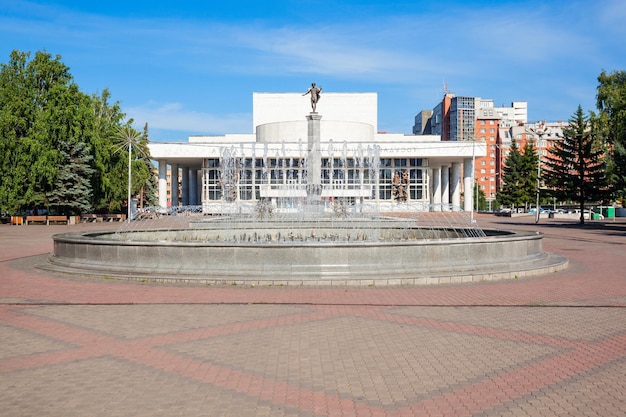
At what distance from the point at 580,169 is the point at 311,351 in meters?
43.5

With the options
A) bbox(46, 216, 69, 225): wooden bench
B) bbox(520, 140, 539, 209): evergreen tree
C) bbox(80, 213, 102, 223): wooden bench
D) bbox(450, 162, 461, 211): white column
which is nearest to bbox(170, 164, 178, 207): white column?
bbox(80, 213, 102, 223): wooden bench

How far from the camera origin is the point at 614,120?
38094 mm

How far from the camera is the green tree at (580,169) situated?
42.5 meters

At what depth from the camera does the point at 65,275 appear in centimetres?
1243

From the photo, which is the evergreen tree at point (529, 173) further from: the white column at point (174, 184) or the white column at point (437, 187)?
the white column at point (174, 184)

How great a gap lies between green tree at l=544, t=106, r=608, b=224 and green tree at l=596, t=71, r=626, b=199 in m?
2.49

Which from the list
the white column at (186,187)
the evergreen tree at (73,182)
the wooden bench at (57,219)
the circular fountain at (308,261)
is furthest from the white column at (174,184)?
the circular fountain at (308,261)

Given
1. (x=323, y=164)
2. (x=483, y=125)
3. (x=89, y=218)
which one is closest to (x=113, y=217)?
(x=89, y=218)

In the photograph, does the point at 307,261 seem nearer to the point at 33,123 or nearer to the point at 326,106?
the point at 33,123

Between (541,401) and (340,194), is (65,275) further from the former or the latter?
(340,194)

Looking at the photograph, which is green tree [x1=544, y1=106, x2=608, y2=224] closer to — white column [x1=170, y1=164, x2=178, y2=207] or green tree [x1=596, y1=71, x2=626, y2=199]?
green tree [x1=596, y1=71, x2=626, y2=199]

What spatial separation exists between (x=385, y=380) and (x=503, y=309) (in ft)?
13.9

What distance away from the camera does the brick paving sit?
477 cm

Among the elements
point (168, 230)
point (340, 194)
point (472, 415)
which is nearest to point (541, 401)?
point (472, 415)
